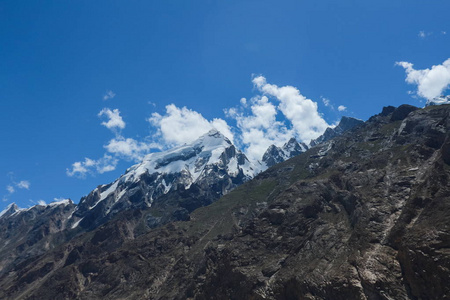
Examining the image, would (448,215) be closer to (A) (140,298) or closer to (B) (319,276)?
(B) (319,276)

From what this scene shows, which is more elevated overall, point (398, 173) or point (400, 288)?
point (398, 173)

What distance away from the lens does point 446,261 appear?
269ft

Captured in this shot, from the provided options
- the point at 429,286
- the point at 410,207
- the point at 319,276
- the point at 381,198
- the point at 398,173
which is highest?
the point at 398,173

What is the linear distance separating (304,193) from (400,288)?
10312 cm

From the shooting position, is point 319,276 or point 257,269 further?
point 257,269

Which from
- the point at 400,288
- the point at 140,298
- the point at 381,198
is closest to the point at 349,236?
the point at 381,198

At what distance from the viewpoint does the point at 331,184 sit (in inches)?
7264

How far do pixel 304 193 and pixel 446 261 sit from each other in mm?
110078

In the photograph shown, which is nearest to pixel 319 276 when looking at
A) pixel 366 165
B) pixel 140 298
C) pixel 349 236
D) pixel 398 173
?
pixel 349 236

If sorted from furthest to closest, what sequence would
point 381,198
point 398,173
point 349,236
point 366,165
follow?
point 366,165
point 398,173
point 381,198
point 349,236

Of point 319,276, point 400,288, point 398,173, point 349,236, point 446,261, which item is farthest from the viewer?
point 398,173

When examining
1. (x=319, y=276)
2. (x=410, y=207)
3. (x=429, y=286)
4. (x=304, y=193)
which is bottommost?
(x=429, y=286)

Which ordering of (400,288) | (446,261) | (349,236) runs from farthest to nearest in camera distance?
(349,236) < (400,288) < (446,261)

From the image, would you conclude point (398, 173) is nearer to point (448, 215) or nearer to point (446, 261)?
point (448, 215)
